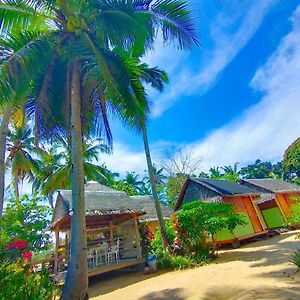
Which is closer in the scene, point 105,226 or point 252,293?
point 252,293

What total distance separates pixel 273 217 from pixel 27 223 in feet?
61.4

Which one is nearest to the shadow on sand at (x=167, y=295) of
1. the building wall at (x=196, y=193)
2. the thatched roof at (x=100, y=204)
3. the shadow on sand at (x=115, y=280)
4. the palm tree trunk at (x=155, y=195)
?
the shadow on sand at (x=115, y=280)

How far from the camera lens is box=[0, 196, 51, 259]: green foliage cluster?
12.5m

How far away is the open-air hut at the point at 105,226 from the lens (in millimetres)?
12211

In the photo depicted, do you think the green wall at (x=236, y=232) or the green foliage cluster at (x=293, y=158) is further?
the green foliage cluster at (x=293, y=158)

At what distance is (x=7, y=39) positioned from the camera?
26.1 ft

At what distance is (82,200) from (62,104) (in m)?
3.98

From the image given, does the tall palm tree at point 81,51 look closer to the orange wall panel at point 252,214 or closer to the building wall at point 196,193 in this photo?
the building wall at point 196,193

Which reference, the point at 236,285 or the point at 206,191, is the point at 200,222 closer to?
the point at 236,285

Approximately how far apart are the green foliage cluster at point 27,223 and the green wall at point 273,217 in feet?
57.1

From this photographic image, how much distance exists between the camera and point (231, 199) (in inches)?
671

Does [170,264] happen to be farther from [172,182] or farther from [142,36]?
[172,182]

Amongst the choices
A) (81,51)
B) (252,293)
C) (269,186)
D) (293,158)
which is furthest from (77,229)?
(293,158)

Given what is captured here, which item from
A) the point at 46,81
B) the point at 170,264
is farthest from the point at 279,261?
the point at 46,81
